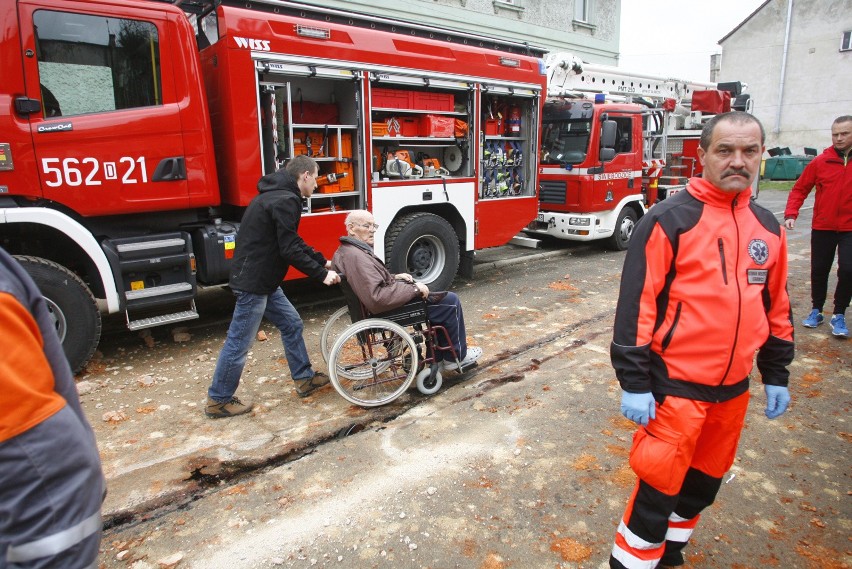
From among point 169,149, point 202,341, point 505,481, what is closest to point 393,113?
point 169,149

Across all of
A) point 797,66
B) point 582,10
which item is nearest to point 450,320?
point 582,10

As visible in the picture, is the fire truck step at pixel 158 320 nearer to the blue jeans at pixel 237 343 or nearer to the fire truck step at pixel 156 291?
the fire truck step at pixel 156 291

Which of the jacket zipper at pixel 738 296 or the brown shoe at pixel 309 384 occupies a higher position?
the jacket zipper at pixel 738 296

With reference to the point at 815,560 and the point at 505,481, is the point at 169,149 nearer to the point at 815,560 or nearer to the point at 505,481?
the point at 505,481

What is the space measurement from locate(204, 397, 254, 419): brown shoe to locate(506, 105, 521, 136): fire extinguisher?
216 inches

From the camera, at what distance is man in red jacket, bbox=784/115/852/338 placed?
5211mm

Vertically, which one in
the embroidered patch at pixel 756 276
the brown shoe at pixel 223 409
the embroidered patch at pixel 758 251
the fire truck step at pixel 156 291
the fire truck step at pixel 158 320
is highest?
the embroidered patch at pixel 758 251

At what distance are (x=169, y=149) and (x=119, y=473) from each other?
278 centimetres

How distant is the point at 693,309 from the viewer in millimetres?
2076

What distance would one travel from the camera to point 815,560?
2621mm

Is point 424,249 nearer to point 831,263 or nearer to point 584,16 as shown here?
point 831,263

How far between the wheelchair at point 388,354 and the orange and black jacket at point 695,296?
220 centimetres

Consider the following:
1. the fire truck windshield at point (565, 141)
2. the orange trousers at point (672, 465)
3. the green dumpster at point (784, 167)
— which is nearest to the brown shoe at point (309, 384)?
the orange trousers at point (672, 465)

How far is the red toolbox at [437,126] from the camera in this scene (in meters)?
6.79
